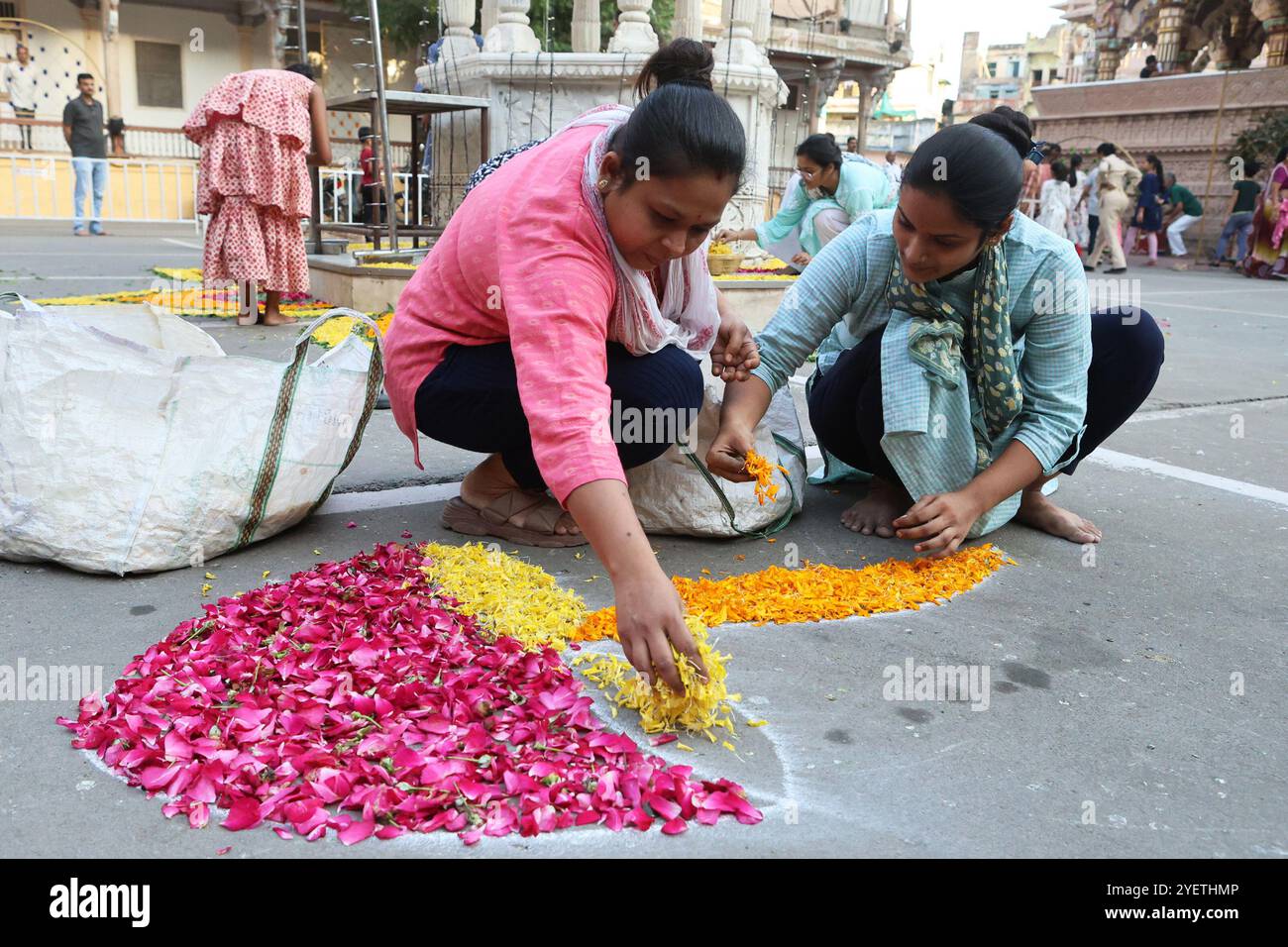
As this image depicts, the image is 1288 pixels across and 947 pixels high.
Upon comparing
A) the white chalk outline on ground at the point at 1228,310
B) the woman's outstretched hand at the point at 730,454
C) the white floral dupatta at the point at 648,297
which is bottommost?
the white chalk outline on ground at the point at 1228,310

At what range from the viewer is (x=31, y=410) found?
95.0 inches

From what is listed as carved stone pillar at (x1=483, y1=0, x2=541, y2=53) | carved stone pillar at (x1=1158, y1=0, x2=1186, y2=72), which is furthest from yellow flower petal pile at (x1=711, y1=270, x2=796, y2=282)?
carved stone pillar at (x1=1158, y1=0, x2=1186, y2=72)

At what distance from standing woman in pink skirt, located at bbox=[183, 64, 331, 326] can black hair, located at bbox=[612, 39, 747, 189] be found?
4.46 m

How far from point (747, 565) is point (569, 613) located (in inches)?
25.3

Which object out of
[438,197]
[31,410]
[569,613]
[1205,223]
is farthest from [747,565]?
[1205,223]

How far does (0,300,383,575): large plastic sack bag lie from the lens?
242 cm

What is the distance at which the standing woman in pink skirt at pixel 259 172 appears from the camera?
5898 mm

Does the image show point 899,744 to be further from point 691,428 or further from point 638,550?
point 691,428

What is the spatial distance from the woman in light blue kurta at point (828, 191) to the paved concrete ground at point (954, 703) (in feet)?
11.4

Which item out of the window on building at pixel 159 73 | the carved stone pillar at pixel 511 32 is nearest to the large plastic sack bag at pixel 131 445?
the carved stone pillar at pixel 511 32

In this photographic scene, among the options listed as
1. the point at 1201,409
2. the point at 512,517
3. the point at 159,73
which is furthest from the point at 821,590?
the point at 159,73

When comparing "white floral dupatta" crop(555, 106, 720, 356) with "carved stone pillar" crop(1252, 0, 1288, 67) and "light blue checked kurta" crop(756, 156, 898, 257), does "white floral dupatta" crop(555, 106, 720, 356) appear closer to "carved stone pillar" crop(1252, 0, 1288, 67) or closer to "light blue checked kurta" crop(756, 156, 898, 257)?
"light blue checked kurta" crop(756, 156, 898, 257)

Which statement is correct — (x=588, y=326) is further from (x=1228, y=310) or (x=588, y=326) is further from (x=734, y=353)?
(x=1228, y=310)

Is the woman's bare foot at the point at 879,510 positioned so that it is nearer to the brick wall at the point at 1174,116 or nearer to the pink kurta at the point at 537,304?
the pink kurta at the point at 537,304
